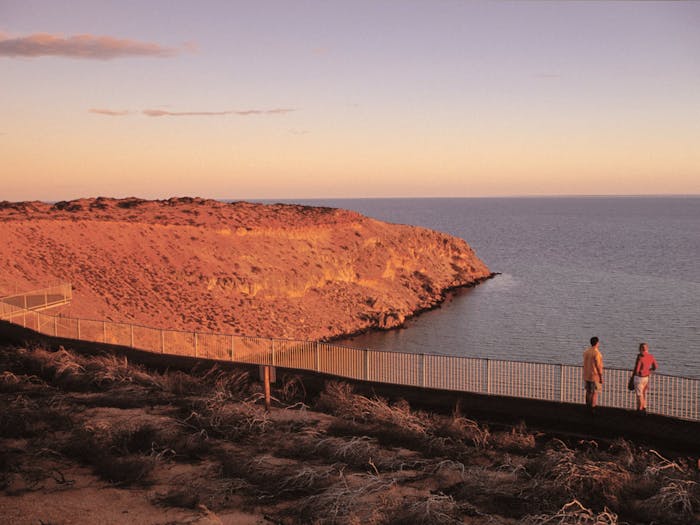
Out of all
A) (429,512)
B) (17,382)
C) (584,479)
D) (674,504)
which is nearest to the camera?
(429,512)

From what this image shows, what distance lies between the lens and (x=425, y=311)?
70.7 metres

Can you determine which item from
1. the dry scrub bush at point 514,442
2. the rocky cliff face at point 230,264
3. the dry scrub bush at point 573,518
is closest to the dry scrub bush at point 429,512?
the dry scrub bush at point 573,518

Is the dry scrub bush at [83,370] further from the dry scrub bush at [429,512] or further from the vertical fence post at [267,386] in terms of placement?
the dry scrub bush at [429,512]

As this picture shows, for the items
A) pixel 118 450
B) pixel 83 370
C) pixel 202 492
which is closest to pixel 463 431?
pixel 202 492

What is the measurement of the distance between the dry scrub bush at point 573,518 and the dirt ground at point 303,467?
5 cm

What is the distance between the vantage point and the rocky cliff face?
52.0m

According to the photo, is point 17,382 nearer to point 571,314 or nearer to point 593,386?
point 593,386

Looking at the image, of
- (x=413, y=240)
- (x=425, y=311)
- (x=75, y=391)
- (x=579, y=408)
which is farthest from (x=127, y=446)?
(x=413, y=240)

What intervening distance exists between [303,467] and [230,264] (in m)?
55.0

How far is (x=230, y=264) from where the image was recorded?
66.4 m

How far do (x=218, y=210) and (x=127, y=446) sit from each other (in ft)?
237

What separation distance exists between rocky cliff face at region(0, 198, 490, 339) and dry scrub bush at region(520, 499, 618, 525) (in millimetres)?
36375

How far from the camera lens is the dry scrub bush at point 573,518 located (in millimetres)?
9734

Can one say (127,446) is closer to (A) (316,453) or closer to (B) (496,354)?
(A) (316,453)
